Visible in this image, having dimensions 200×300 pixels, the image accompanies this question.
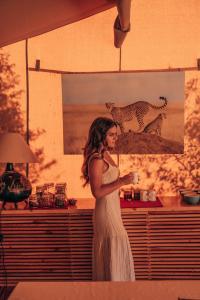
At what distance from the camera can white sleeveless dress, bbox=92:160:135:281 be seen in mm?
2746

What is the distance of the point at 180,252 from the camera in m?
3.43

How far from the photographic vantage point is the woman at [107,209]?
2.68 meters

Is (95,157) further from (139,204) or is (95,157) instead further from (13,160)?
(139,204)

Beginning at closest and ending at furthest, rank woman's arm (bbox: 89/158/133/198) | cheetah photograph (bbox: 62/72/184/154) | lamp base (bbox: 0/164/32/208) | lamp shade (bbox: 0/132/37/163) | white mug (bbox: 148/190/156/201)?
woman's arm (bbox: 89/158/133/198) → lamp shade (bbox: 0/132/37/163) → lamp base (bbox: 0/164/32/208) → white mug (bbox: 148/190/156/201) → cheetah photograph (bbox: 62/72/184/154)

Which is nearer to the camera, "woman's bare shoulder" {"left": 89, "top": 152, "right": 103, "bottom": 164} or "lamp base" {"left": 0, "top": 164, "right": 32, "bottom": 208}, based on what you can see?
"woman's bare shoulder" {"left": 89, "top": 152, "right": 103, "bottom": 164}

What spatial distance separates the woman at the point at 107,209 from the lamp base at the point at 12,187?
801 mm

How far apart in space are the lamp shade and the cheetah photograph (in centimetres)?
62

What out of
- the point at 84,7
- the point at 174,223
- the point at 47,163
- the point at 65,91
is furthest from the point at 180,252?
the point at 84,7

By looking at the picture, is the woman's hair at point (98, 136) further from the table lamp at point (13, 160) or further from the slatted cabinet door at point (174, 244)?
the slatted cabinet door at point (174, 244)

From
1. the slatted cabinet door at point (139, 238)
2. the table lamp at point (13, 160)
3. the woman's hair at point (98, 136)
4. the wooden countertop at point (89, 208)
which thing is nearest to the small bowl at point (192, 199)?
the wooden countertop at point (89, 208)

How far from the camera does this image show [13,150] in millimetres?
3219

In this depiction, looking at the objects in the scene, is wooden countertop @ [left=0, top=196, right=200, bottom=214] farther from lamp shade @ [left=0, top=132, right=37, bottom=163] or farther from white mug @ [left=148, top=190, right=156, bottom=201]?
lamp shade @ [left=0, top=132, right=37, bottom=163]

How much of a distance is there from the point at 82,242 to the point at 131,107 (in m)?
→ 1.32

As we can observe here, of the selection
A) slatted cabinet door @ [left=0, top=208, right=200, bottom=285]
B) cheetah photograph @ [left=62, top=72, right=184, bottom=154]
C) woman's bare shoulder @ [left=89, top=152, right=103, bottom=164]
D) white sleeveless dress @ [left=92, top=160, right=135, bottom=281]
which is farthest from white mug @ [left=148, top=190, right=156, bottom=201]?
woman's bare shoulder @ [left=89, top=152, right=103, bottom=164]
